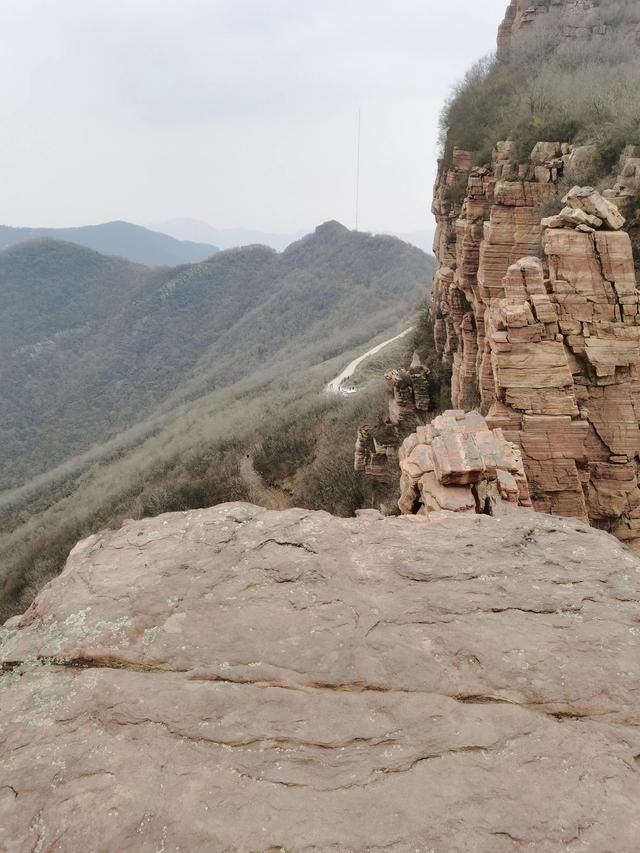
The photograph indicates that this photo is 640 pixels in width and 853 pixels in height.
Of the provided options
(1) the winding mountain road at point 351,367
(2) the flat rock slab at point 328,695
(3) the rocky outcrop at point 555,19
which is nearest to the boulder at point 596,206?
(2) the flat rock slab at point 328,695

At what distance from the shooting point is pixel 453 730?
3.74m

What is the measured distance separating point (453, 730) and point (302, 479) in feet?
87.9

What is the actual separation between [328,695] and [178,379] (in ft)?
278

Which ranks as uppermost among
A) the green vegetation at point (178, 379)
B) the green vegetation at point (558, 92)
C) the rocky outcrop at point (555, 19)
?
the rocky outcrop at point (555, 19)

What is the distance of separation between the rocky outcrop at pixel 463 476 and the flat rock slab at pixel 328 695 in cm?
155

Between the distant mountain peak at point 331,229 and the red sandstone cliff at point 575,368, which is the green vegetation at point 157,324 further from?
the red sandstone cliff at point 575,368

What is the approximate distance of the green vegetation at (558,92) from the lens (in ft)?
63.4

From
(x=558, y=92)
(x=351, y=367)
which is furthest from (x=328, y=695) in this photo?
(x=351, y=367)

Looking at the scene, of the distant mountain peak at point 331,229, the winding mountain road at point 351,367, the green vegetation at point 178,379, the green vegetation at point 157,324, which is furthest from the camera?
the distant mountain peak at point 331,229

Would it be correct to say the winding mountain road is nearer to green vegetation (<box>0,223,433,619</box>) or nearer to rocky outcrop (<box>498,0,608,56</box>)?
green vegetation (<box>0,223,433,619</box>)

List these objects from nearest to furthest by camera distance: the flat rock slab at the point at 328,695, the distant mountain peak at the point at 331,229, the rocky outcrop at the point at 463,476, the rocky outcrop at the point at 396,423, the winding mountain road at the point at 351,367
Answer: the flat rock slab at the point at 328,695 → the rocky outcrop at the point at 463,476 → the rocky outcrop at the point at 396,423 → the winding mountain road at the point at 351,367 → the distant mountain peak at the point at 331,229

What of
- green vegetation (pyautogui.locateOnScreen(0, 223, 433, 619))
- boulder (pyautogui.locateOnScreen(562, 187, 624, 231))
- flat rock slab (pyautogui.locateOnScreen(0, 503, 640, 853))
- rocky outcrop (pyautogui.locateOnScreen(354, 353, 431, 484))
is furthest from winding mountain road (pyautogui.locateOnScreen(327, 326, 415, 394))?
flat rock slab (pyautogui.locateOnScreen(0, 503, 640, 853))

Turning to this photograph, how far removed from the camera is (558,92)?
24.3 m

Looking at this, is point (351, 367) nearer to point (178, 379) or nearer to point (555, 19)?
point (555, 19)
